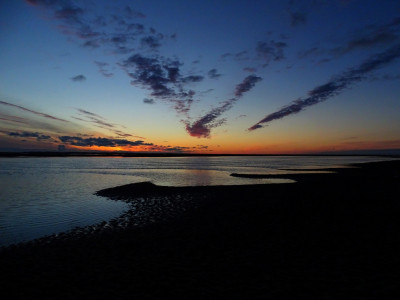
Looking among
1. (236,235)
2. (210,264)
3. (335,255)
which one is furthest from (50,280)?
(335,255)

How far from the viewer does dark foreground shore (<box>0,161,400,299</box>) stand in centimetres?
859

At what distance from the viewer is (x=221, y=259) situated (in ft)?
36.7

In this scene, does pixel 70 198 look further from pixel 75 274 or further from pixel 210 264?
pixel 210 264

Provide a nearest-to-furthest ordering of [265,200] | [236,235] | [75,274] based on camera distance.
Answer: [75,274] < [236,235] < [265,200]

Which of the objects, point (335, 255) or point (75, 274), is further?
point (335, 255)

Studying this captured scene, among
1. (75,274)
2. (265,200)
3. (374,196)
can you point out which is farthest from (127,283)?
(374,196)

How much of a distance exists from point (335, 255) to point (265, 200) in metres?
13.8

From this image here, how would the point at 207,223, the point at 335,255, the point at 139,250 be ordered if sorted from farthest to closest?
the point at 207,223
the point at 139,250
the point at 335,255

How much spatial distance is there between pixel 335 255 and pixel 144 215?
46.3 feet

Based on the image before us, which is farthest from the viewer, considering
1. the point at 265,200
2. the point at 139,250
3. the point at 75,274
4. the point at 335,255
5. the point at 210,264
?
the point at 265,200

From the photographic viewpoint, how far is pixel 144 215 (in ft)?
66.0

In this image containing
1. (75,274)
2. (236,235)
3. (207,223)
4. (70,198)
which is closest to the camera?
(75,274)

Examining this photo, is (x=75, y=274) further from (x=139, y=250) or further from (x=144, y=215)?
(x=144, y=215)

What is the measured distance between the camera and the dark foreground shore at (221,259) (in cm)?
859
